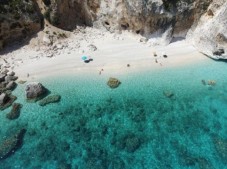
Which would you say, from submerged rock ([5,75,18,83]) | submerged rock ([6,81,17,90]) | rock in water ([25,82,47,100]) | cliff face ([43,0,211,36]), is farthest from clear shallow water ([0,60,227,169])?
cliff face ([43,0,211,36])

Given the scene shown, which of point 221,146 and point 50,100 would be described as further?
point 50,100

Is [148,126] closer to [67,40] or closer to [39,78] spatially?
[39,78]

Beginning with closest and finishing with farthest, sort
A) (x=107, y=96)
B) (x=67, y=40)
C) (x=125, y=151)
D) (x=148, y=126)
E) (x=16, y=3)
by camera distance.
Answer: (x=125, y=151)
(x=148, y=126)
(x=107, y=96)
(x=16, y=3)
(x=67, y=40)

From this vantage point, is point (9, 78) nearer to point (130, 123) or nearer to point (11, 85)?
point (11, 85)

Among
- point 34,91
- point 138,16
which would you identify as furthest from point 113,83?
point 138,16

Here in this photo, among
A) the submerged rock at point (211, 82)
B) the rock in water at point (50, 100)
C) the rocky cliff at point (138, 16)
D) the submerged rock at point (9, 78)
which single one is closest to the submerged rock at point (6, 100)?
the submerged rock at point (9, 78)

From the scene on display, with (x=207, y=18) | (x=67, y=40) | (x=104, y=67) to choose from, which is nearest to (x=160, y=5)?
(x=207, y=18)

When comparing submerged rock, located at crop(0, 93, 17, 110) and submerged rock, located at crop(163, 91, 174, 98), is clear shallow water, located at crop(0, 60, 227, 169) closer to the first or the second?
submerged rock, located at crop(163, 91, 174, 98)
